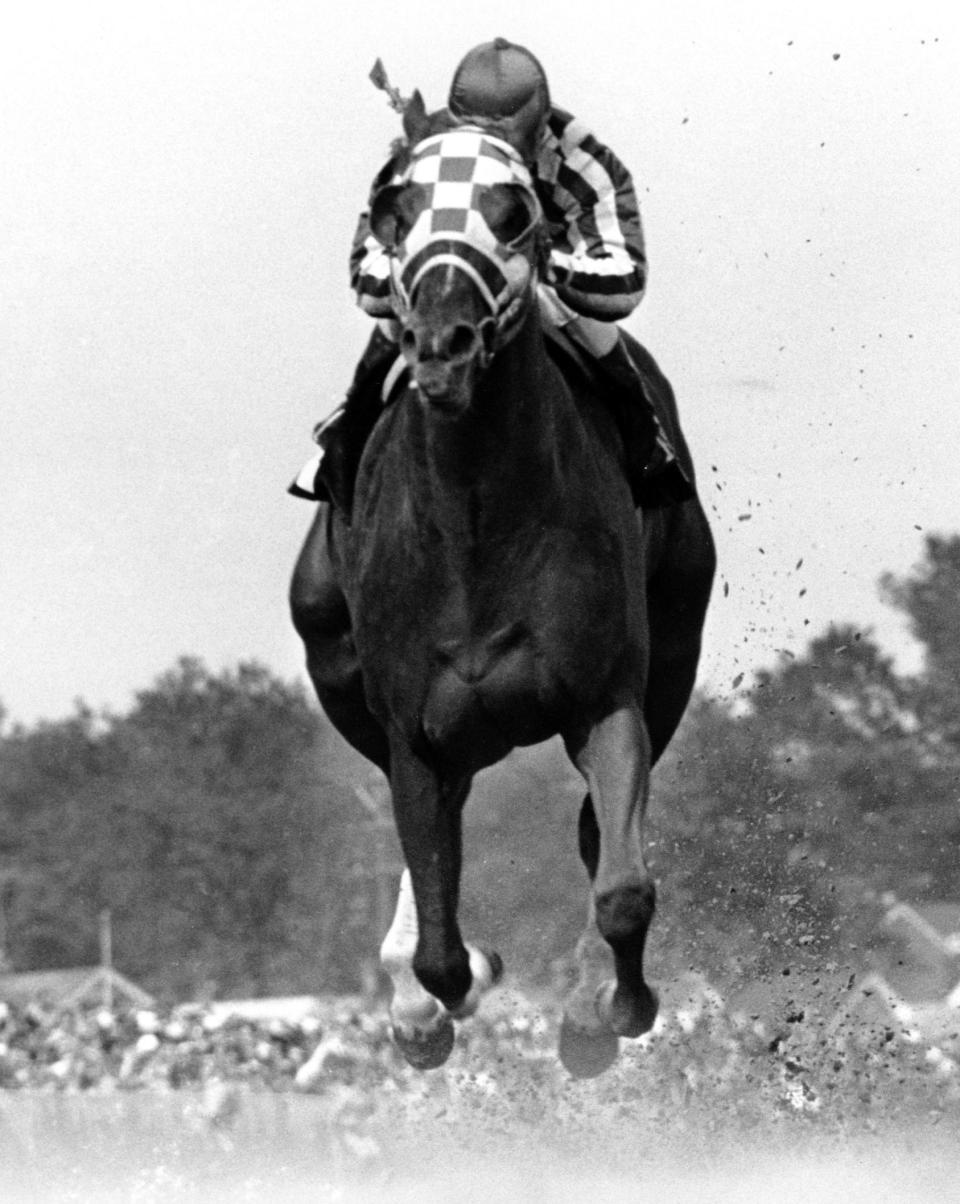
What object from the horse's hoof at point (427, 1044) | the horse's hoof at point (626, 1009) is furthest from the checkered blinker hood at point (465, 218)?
the horse's hoof at point (427, 1044)

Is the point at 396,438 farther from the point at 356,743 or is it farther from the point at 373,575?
the point at 356,743

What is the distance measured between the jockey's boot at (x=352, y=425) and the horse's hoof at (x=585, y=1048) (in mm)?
1730

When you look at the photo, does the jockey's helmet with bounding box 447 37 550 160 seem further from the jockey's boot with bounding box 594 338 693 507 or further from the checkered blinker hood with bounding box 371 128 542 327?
the jockey's boot with bounding box 594 338 693 507

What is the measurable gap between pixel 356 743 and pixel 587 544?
2.10 metres

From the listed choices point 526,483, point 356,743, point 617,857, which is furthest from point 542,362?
point 356,743

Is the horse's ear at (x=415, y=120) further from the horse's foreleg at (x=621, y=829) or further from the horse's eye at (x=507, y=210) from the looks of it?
the horse's foreleg at (x=621, y=829)

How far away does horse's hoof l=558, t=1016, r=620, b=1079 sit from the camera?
28.7 feet

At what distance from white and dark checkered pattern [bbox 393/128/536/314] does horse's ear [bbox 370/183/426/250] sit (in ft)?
0.09

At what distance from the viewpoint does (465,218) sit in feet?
23.6

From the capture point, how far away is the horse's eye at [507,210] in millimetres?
7258

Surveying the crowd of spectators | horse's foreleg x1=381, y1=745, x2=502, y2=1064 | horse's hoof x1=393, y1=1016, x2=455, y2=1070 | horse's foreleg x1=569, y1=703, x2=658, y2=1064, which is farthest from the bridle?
the crowd of spectators

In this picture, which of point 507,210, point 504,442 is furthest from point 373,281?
point 507,210

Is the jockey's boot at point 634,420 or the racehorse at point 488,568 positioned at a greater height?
the jockey's boot at point 634,420

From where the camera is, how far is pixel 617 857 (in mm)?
7898
